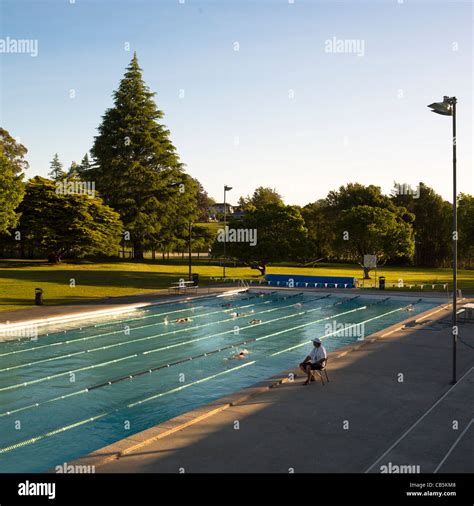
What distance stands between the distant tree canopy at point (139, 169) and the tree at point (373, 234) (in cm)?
2457

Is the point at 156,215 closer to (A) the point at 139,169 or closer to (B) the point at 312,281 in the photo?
(A) the point at 139,169

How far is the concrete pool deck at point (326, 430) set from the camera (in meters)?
8.48

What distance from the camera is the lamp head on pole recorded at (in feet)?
42.6

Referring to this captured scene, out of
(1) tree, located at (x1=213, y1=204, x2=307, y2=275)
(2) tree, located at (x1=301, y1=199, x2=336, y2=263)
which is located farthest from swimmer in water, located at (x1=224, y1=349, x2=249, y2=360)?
(2) tree, located at (x1=301, y1=199, x2=336, y2=263)

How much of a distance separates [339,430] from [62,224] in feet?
163

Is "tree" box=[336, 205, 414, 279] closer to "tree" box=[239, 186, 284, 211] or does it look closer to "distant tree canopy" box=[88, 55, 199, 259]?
"distant tree canopy" box=[88, 55, 199, 259]

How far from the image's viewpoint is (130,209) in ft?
214

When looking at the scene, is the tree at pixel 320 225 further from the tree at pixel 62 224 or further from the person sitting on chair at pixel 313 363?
the person sitting on chair at pixel 313 363

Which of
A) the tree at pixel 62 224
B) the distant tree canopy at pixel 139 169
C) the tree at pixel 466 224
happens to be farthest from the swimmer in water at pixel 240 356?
the distant tree canopy at pixel 139 169

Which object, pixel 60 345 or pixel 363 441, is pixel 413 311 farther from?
pixel 363 441

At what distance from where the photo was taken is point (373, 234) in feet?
161

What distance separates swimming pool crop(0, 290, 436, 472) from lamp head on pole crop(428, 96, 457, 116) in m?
9.27
